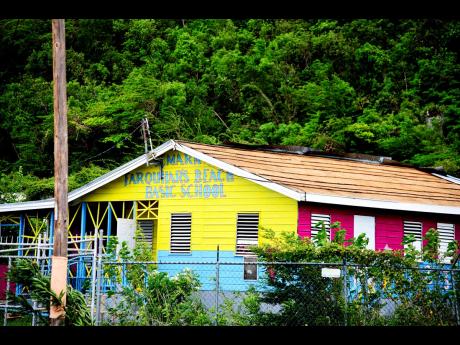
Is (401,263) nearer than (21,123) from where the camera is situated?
Yes

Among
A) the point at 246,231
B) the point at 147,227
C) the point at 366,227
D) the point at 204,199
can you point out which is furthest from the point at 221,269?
the point at 366,227

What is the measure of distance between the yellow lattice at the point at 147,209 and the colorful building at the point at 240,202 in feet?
0.12

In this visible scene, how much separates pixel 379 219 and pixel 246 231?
412 centimetres

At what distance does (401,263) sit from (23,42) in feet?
145

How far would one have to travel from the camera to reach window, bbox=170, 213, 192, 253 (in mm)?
25078

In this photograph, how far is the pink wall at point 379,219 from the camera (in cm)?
2302

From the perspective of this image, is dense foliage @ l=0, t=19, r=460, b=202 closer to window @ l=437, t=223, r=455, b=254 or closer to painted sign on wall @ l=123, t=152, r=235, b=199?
window @ l=437, t=223, r=455, b=254

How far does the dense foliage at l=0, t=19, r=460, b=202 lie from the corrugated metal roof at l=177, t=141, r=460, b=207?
11.1m

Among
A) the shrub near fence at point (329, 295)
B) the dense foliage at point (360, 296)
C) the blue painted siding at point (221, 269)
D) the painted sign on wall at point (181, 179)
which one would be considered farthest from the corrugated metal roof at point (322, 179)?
the dense foliage at point (360, 296)

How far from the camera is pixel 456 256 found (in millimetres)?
18125

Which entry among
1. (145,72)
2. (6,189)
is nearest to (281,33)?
(145,72)

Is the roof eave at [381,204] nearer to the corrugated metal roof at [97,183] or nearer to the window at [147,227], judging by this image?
the corrugated metal roof at [97,183]

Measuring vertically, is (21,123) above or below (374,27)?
below
